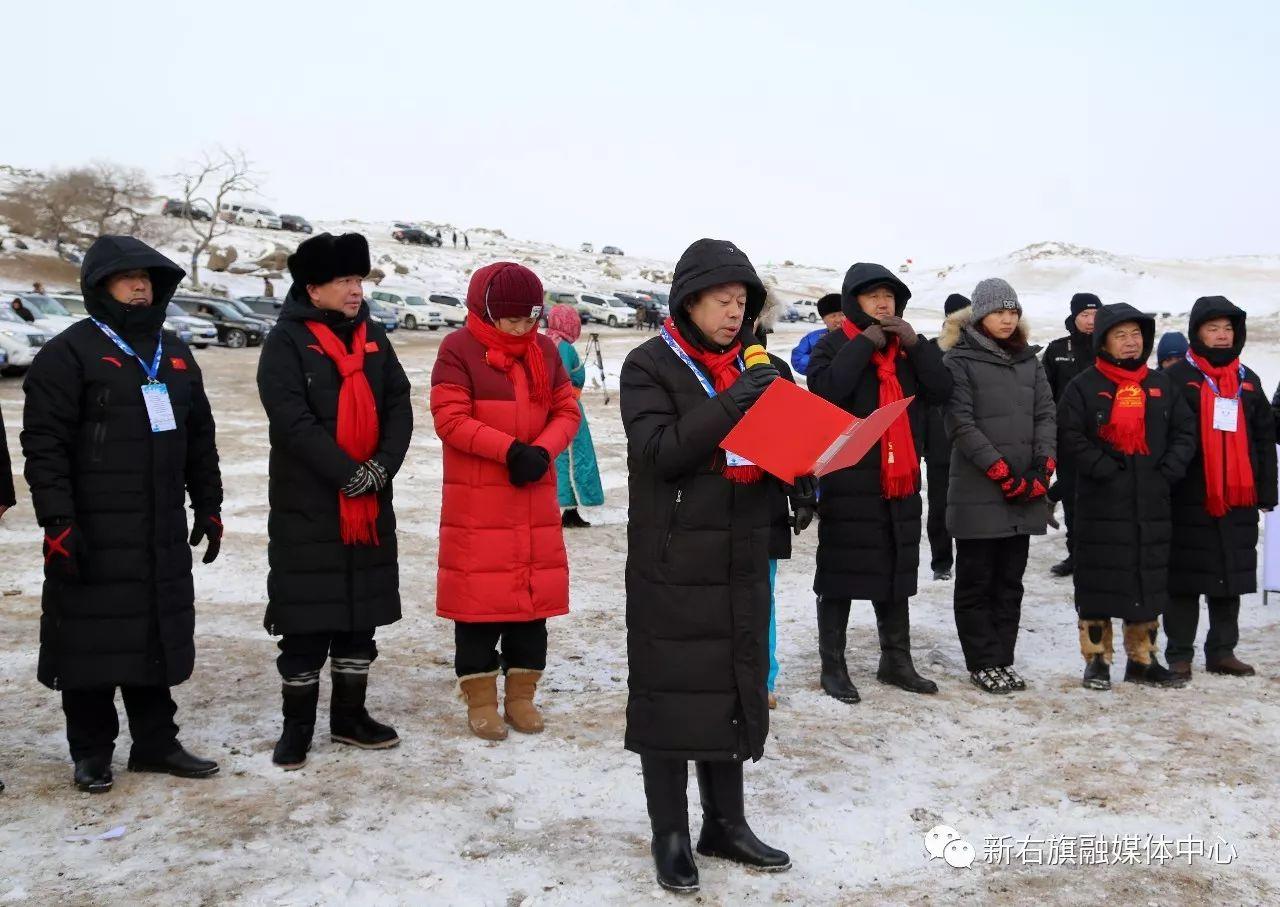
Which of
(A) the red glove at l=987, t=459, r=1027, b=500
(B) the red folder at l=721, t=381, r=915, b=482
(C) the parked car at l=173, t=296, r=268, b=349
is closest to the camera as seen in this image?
(B) the red folder at l=721, t=381, r=915, b=482

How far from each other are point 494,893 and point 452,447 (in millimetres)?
1940

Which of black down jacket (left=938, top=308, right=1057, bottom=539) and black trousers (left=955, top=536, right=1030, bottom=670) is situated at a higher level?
black down jacket (left=938, top=308, right=1057, bottom=539)

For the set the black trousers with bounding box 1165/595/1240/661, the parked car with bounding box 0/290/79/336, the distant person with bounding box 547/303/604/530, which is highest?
the parked car with bounding box 0/290/79/336

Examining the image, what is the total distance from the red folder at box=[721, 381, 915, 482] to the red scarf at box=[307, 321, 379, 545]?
1.79m

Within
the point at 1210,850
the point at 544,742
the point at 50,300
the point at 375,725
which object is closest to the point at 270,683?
the point at 375,725

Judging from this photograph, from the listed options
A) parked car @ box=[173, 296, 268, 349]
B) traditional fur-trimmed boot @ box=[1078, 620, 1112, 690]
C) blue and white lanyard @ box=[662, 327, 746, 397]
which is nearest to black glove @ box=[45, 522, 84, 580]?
blue and white lanyard @ box=[662, 327, 746, 397]

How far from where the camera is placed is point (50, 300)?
76.7 ft

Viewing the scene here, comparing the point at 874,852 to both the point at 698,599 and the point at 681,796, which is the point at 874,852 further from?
the point at 698,599

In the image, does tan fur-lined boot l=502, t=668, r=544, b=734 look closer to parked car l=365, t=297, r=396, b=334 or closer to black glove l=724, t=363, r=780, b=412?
black glove l=724, t=363, r=780, b=412

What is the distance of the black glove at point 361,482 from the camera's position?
14.0 ft

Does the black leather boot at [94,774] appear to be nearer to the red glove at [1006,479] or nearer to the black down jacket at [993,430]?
the black down jacket at [993,430]

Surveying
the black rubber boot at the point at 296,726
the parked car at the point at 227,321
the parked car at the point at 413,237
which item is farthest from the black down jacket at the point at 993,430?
the parked car at the point at 413,237

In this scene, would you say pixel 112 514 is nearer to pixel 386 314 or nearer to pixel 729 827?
pixel 729 827

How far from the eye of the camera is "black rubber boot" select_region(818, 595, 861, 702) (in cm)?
530
